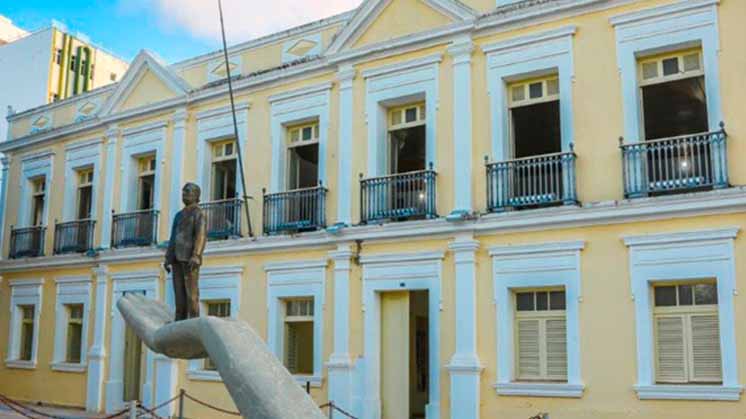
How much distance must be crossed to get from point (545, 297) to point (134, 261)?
9.66 meters

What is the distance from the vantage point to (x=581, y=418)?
38.5 ft

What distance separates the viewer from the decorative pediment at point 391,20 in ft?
46.0

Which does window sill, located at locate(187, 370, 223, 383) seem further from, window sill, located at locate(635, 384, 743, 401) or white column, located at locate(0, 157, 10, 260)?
window sill, located at locate(635, 384, 743, 401)

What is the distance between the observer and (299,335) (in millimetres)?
15508

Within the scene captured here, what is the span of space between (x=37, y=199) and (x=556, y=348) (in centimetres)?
1506

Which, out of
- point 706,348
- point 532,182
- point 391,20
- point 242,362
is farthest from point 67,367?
point 706,348

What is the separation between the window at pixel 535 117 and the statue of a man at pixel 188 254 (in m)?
6.61

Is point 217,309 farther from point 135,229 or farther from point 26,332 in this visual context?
point 26,332

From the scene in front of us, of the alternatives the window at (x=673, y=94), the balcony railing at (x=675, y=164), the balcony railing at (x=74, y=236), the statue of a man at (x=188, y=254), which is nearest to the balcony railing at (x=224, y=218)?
the balcony railing at (x=74, y=236)

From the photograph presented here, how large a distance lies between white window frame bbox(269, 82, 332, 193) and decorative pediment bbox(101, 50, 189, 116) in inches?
116

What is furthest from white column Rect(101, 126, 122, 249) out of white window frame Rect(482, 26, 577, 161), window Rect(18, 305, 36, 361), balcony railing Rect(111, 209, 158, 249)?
white window frame Rect(482, 26, 577, 161)

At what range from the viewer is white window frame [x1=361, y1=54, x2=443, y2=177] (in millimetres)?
13977

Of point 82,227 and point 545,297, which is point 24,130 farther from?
point 545,297

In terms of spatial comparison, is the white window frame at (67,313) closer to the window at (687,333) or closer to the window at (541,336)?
the window at (541,336)
